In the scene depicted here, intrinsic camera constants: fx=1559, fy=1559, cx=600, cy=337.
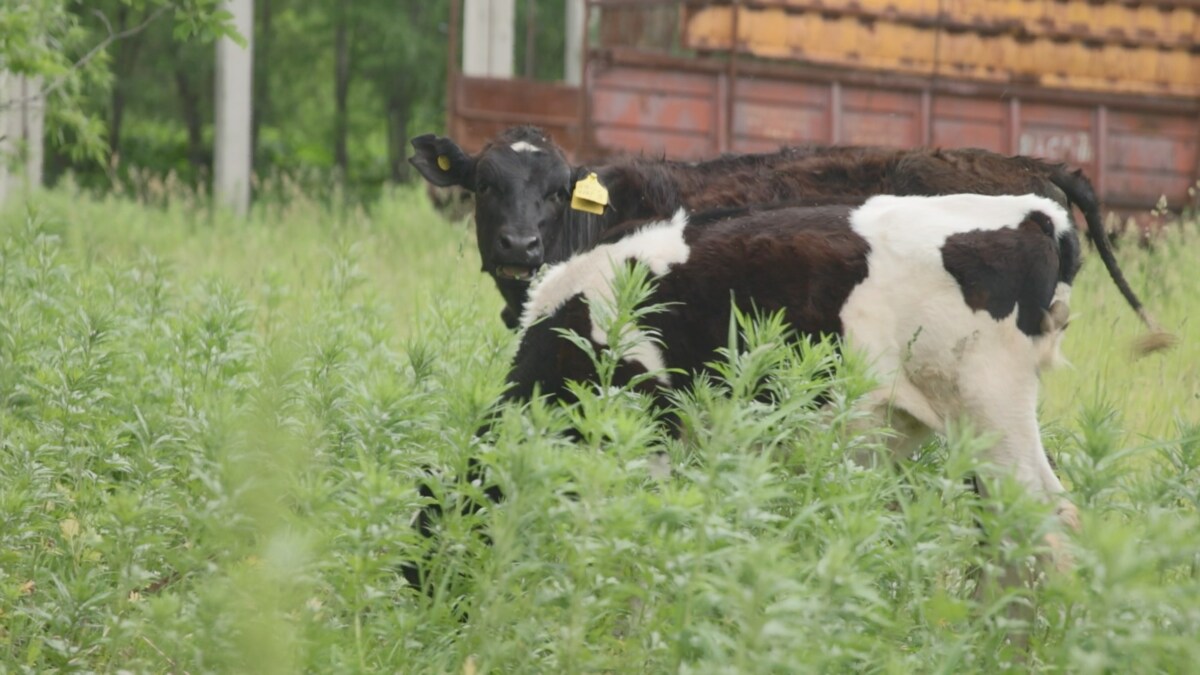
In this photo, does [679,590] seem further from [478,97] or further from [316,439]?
[478,97]

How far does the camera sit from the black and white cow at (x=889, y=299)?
16.6ft

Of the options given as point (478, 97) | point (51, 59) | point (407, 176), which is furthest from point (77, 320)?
point (407, 176)

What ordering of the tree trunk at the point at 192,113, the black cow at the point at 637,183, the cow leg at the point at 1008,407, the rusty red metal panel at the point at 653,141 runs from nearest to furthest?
the cow leg at the point at 1008,407
the black cow at the point at 637,183
the rusty red metal panel at the point at 653,141
the tree trunk at the point at 192,113

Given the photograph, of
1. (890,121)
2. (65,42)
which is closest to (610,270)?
(65,42)

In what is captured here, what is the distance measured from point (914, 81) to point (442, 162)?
19.6 ft

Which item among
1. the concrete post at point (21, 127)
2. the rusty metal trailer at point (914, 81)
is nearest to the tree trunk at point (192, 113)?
the concrete post at point (21, 127)

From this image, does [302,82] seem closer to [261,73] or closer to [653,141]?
[261,73]

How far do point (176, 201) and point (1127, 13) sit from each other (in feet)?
32.9

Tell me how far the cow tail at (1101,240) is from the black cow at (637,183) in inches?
16.7

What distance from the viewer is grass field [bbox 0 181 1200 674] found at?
3.42 meters

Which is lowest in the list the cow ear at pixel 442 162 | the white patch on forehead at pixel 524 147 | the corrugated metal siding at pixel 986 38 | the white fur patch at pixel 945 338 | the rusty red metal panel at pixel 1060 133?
the white fur patch at pixel 945 338

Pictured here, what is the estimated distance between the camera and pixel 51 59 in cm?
843

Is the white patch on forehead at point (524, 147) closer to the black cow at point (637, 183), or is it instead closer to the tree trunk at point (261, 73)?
the black cow at point (637, 183)

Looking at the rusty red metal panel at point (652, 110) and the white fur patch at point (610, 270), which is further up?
the rusty red metal panel at point (652, 110)
